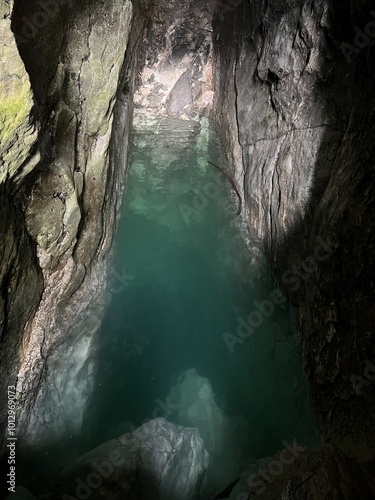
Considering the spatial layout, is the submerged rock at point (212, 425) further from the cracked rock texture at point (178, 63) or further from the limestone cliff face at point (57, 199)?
the cracked rock texture at point (178, 63)

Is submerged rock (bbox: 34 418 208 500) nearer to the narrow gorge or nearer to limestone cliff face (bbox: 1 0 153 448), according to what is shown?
the narrow gorge

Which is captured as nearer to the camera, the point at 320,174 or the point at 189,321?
the point at 320,174

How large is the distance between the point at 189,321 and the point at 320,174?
1.83 metres

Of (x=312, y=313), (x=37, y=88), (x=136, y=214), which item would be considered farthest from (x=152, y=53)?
(x=312, y=313)

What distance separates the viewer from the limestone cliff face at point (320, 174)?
6.85 ft

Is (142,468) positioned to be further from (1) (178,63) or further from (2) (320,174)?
(1) (178,63)

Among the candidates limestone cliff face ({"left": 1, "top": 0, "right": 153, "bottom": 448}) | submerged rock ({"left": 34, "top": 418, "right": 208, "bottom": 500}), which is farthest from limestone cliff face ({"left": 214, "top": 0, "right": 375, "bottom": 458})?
limestone cliff face ({"left": 1, "top": 0, "right": 153, "bottom": 448})

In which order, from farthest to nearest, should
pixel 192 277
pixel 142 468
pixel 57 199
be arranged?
pixel 192 277 < pixel 142 468 < pixel 57 199

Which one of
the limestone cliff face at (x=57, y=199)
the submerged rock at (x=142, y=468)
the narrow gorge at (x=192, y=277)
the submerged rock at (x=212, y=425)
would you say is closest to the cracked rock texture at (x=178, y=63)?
the narrow gorge at (x=192, y=277)

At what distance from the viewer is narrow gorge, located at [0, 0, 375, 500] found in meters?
2.06

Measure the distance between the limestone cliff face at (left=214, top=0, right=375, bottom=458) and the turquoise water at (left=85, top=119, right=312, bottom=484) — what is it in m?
0.37

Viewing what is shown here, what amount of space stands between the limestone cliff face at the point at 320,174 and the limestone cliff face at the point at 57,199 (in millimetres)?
1453

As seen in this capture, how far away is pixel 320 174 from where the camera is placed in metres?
2.92

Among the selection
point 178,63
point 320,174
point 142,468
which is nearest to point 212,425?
point 142,468
